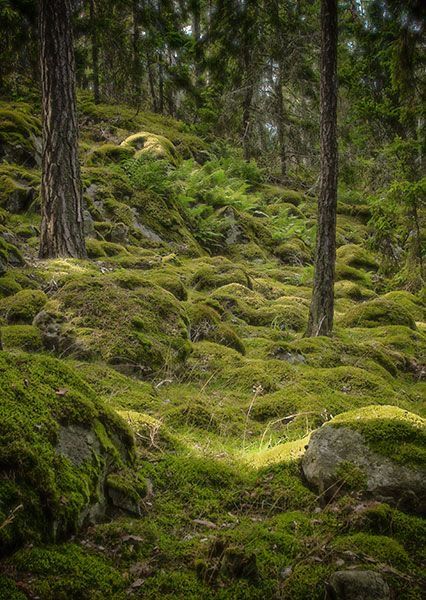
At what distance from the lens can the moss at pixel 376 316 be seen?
951 centimetres

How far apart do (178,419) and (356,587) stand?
2.34 metres

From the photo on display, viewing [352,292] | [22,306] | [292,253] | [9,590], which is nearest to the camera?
[9,590]

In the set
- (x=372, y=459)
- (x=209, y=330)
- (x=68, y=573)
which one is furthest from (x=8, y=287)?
(x=372, y=459)

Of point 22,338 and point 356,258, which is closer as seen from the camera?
point 22,338

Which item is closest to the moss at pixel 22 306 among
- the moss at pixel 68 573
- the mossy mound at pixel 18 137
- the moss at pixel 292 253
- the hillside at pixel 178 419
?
the hillside at pixel 178 419

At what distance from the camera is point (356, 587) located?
7.19ft

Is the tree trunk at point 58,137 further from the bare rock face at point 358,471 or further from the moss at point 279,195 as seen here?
the moss at point 279,195

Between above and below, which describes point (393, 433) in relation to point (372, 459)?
above

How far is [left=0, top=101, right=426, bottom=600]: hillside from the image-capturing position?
7.54 ft

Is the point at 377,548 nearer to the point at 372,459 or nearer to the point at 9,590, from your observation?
the point at 372,459

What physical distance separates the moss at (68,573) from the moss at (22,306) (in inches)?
150

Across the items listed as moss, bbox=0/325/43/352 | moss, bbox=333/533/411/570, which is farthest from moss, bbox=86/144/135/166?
moss, bbox=333/533/411/570

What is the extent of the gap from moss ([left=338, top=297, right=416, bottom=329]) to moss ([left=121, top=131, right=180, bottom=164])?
24.8 feet

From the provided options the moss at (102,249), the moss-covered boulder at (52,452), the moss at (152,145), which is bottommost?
the moss-covered boulder at (52,452)
